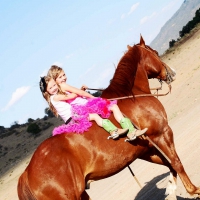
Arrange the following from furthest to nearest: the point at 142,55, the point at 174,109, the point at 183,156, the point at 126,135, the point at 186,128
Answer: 1. the point at 174,109
2. the point at 186,128
3. the point at 183,156
4. the point at 142,55
5. the point at 126,135

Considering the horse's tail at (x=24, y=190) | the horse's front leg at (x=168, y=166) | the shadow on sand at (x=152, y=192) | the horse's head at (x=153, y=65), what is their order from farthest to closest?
the shadow on sand at (x=152, y=192) → the horse's head at (x=153, y=65) → the horse's front leg at (x=168, y=166) → the horse's tail at (x=24, y=190)

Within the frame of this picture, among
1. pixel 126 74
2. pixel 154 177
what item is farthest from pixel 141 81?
pixel 154 177

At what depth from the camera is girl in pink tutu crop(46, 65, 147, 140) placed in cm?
602

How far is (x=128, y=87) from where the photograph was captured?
7.03 m

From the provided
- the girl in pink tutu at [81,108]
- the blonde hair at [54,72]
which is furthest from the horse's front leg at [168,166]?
the blonde hair at [54,72]

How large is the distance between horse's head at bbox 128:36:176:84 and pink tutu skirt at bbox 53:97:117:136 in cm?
158

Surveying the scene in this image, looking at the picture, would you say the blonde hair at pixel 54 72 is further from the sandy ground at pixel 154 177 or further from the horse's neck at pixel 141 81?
the sandy ground at pixel 154 177

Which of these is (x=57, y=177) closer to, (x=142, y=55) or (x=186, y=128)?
(x=142, y=55)

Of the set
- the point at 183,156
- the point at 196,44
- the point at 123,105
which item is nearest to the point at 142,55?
the point at 123,105

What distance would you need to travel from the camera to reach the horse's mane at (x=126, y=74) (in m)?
6.94

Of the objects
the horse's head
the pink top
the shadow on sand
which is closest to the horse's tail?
the pink top

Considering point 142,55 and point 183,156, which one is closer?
point 142,55

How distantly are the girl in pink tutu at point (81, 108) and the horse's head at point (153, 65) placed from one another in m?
1.65

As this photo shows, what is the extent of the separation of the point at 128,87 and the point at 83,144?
177 cm
